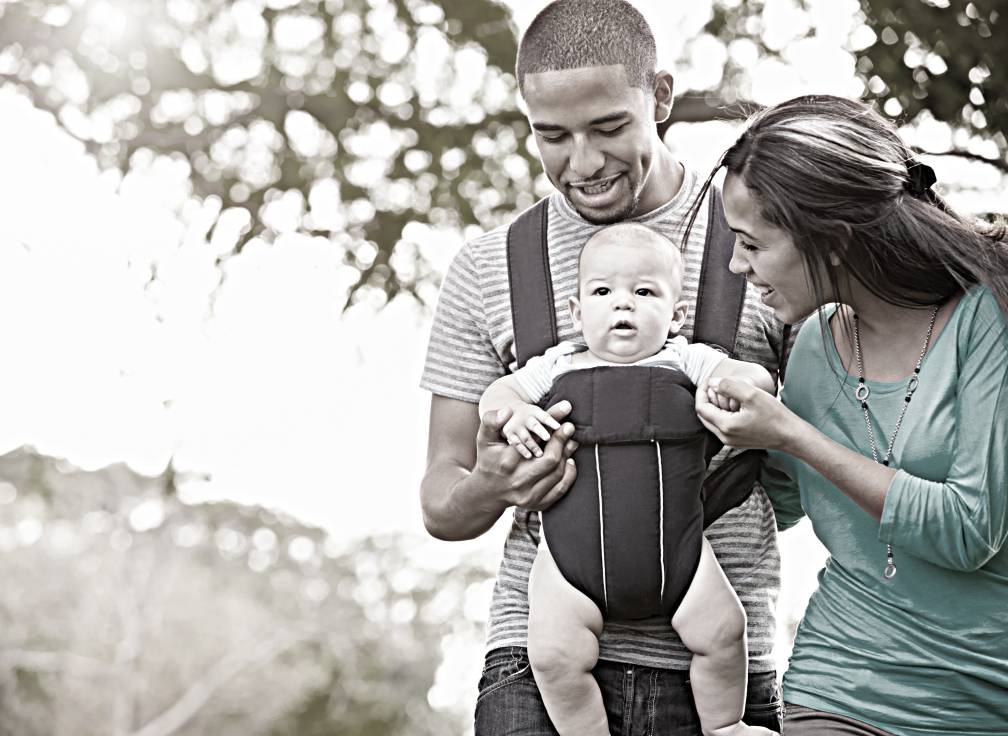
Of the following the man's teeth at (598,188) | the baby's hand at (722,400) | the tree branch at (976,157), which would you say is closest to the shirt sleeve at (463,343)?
the man's teeth at (598,188)

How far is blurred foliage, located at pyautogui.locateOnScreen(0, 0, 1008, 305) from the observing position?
4.59 meters

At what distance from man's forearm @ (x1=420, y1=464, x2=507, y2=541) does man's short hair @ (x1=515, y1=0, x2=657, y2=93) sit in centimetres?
67

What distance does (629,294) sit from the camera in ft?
7.34

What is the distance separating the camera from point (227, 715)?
21078 mm

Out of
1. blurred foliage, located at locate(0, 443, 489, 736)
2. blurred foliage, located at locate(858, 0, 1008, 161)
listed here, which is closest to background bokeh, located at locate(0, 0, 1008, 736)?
blurred foliage, located at locate(858, 0, 1008, 161)

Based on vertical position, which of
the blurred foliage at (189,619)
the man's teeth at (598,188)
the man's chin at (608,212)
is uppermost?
the man's teeth at (598,188)

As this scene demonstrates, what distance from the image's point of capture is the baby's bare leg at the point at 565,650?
2.19 metres

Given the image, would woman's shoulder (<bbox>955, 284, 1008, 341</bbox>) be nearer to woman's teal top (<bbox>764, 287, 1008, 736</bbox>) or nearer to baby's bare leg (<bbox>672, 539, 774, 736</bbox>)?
woman's teal top (<bbox>764, 287, 1008, 736</bbox>)

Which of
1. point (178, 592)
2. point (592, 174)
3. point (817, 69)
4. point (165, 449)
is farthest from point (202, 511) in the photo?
point (592, 174)

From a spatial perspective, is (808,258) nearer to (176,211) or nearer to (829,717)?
(829,717)

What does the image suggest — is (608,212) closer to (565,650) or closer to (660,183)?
(660,183)

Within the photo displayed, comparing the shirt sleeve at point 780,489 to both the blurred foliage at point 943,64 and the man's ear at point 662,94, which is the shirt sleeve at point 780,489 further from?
the blurred foliage at point 943,64

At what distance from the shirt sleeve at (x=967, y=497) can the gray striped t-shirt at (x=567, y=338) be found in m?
0.35

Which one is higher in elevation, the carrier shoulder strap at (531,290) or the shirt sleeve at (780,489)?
the carrier shoulder strap at (531,290)
